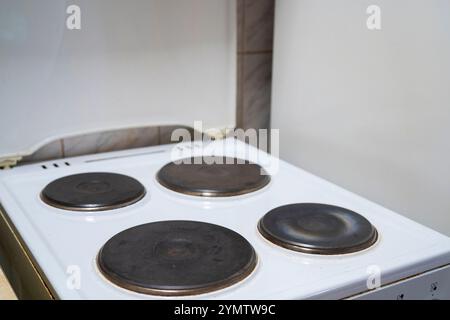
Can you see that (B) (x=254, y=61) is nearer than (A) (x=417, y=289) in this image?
No

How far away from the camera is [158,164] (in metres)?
1.00

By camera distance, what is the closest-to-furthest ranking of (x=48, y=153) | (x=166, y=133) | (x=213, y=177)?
(x=213, y=177) → (x=48, y=153) → (x=166, y=133)

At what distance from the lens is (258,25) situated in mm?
1173

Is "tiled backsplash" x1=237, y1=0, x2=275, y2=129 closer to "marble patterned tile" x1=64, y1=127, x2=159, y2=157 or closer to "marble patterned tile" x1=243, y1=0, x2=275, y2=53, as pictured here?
"marble patterned tile" x1=243, y1=0, x2=275, y2=53

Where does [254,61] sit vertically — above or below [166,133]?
above

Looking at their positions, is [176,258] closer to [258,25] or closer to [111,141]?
[111,141]

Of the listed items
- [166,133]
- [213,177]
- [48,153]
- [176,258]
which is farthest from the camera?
[166,133]

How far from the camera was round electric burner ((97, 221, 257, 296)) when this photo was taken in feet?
1.92

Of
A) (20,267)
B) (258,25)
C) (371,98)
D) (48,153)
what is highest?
(258,25)

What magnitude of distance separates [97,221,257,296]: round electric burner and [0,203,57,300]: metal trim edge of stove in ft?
0.26

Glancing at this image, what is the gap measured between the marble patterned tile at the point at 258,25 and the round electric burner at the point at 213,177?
316 millimetres

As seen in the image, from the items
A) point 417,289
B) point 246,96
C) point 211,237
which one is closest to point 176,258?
point 211,237

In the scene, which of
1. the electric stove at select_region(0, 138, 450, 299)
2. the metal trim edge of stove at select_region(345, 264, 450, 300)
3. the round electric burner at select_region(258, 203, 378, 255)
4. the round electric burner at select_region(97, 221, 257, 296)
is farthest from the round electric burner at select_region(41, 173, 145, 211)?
the metal trim edge of stove at select_region(345, 264, 450, 300)

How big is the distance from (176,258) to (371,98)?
0.47m
